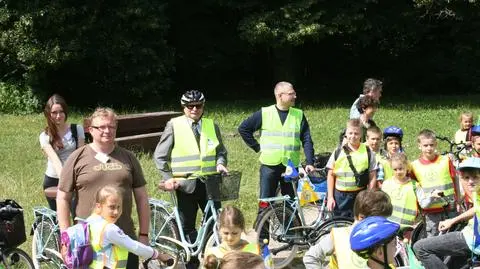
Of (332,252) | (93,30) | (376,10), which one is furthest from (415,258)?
(376,10)

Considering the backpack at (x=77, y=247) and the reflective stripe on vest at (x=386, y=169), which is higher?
the reflective stripe on vest at (x=386, y=169)

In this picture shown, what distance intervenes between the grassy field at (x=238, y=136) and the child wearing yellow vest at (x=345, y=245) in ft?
14.6

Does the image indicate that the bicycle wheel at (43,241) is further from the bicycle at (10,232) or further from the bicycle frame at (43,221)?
the bicycle at (10,232)

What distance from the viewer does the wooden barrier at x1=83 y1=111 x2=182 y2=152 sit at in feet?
43.8

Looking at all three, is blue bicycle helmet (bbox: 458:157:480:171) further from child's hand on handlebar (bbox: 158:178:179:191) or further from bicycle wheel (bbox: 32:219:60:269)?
bicycle wheel (bbox: 32:219:60:269)

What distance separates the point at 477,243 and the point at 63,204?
3.18m

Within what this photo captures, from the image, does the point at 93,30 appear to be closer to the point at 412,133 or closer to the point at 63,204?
the point at 412,133

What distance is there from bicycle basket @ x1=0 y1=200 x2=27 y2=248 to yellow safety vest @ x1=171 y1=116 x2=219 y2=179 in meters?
1.58

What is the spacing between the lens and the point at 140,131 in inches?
565

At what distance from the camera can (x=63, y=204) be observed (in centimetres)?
523

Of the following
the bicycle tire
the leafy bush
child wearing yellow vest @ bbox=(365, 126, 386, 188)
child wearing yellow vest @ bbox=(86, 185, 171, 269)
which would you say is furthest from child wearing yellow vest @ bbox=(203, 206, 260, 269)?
the leafy bush

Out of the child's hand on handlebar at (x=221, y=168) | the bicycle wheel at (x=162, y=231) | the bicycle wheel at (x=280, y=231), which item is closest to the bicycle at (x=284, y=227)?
the bicycle wheel at (x=280, y=231)

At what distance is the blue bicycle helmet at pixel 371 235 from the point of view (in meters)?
3.88

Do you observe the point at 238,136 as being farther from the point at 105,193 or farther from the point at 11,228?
the point at 105,193
